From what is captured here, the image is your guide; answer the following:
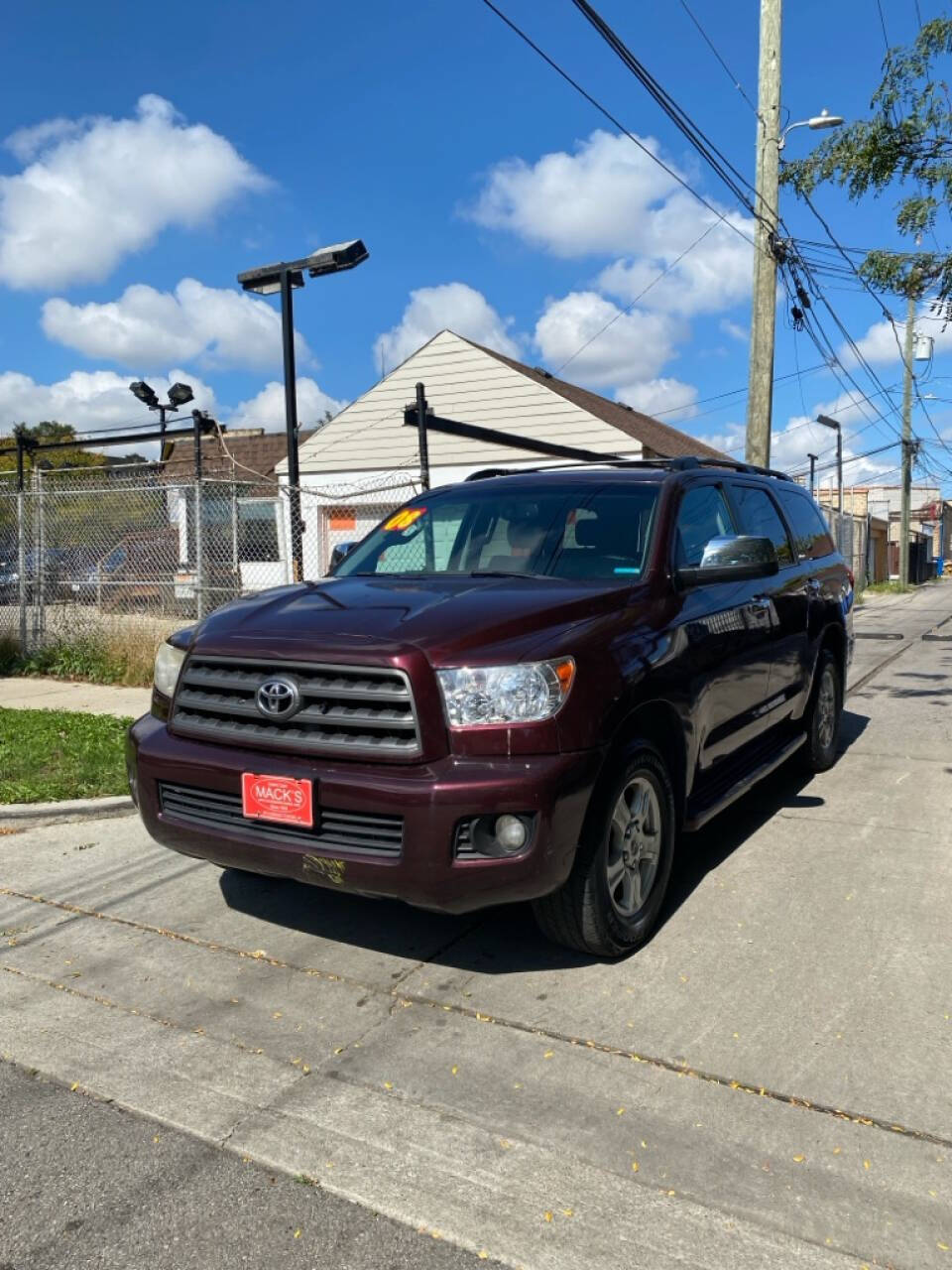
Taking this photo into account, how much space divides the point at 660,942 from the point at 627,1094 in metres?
1.09

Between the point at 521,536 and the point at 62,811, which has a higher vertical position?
the point at 521,536

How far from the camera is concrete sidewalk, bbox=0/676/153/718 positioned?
350 inches

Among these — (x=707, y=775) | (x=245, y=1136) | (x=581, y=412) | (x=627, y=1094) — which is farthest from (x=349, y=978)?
(x=581, y=412)

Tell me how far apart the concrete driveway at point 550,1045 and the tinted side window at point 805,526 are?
2.02 metres

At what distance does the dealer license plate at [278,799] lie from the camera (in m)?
3.33

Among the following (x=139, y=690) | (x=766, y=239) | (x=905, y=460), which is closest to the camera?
(x=139, y=690)

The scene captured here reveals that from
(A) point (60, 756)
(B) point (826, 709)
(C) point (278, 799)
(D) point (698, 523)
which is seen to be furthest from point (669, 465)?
(A) point (60, 756)

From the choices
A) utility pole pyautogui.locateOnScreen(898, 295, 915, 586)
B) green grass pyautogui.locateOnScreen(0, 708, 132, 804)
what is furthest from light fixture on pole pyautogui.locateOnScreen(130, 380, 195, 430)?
utility pole pyautogui.locateOnScreen(898, 295, 915, 586)

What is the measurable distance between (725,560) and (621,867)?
4.57 ft

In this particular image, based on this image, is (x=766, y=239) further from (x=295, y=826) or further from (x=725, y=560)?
(x=295, y=826)

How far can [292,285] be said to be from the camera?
9930 mm

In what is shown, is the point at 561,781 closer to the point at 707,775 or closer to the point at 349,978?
the point at 349,978

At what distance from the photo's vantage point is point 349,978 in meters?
3.62

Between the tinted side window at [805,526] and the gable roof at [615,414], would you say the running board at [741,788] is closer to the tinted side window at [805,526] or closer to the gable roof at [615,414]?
the tinted side window at [805,526]
